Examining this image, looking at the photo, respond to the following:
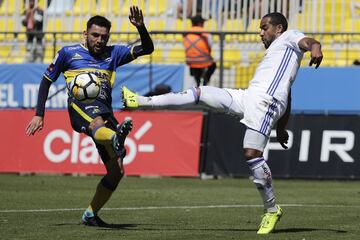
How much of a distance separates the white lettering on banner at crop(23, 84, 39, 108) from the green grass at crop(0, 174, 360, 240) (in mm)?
3503

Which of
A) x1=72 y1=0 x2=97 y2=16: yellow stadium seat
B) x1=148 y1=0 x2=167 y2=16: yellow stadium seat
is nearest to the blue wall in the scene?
x1=148 y1=0 x2=167 y2=16: yellow stadium seat

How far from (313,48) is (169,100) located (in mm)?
1685

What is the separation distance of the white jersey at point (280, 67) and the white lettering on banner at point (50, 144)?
408 inches

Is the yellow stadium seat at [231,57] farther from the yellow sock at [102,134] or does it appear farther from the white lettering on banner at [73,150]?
the yellow sock at [102,134]

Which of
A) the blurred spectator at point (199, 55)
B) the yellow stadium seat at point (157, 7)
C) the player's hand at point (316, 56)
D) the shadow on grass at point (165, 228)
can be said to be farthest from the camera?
the yellow stadium seat at point (157, 7)

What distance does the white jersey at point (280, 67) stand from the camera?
10.7 m

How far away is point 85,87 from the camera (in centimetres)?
1116

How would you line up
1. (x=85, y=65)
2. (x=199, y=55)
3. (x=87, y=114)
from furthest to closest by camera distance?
(x=199, y=55) → (x=85, y=65) → (x=87, y=114)

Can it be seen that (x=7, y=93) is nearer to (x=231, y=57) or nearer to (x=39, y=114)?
(x=231, y=57)

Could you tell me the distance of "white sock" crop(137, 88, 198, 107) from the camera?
35.0ft

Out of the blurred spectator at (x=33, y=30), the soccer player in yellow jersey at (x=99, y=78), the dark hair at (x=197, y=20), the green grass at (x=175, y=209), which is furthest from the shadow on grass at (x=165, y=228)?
the blurred spectator at (x=33, y=30)

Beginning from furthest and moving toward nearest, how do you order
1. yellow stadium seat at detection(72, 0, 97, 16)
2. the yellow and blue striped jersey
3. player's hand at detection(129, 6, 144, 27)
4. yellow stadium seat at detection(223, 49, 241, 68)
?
yellow stadium seat at detection(72, 0, 97, 16) → yellow stadium seat at detection(223, 49, 241, 68) → the yellow and blue striped jersey → player's hand at detection(129, 6, 144, 27)

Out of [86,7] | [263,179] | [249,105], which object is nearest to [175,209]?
[263,179]

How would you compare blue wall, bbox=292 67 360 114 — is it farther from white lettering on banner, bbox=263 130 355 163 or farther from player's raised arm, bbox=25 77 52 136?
player's raised arm, bbox=25 77 52 136
